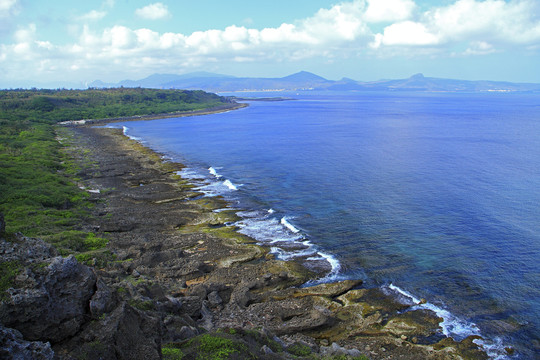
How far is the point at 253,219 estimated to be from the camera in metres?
43.8

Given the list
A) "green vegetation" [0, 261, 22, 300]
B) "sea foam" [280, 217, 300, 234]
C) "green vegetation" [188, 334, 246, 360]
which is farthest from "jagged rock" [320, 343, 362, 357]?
"sea foam" [280, 217, 300, 234]

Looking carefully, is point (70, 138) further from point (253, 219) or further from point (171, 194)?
point (253, 219)

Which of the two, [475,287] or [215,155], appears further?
[215,155]

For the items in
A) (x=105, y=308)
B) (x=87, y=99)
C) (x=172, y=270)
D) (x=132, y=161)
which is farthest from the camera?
(x=87, y=99)

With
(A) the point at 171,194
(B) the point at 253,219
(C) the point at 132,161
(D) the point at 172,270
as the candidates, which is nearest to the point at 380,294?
(D) the point at 172,270

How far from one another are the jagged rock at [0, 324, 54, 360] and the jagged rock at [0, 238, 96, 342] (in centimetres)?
81

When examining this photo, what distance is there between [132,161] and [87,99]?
14501 cm

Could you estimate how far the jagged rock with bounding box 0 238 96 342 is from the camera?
42.1 ft

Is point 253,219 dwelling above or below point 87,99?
below

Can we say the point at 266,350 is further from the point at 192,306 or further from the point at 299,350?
the point at 192,306

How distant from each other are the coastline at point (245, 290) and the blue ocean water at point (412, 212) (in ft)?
6.98

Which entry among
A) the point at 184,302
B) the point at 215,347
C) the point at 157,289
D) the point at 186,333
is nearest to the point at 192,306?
the point at 184,302

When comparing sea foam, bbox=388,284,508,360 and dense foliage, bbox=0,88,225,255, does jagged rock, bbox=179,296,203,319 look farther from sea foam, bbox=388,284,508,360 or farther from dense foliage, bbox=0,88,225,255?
sea foam, bbox=388,284,508,360

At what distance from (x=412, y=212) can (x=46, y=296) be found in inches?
1572
